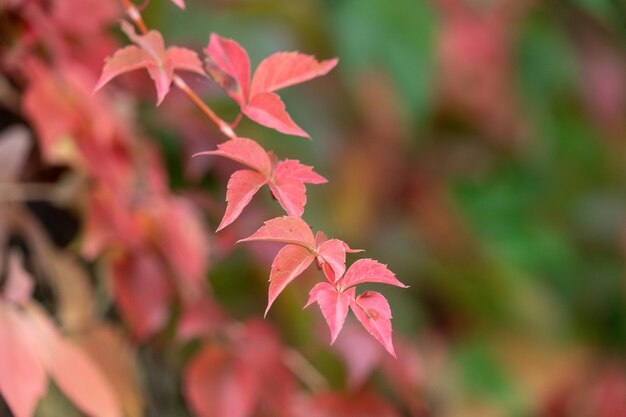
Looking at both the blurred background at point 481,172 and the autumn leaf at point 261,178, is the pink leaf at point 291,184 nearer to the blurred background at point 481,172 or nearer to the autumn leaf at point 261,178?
the autumn leaf at point 261,178

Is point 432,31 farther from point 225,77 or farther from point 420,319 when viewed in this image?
point 225,77

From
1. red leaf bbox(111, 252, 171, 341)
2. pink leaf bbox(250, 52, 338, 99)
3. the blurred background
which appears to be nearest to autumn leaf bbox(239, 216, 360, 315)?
pink leaf bbox(250, 52, 338, 99)

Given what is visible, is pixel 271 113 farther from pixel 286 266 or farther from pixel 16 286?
pixel 16 286

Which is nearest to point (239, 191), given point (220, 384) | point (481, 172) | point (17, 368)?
point (17, 368)

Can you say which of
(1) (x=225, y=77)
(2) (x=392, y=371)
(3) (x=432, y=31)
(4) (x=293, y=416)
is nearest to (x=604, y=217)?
(3) (x=432, y=31)

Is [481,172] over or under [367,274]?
under

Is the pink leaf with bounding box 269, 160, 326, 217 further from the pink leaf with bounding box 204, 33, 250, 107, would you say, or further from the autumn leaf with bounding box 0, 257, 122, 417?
the autumn leaf with bounding box 0, 257, 122, 417
